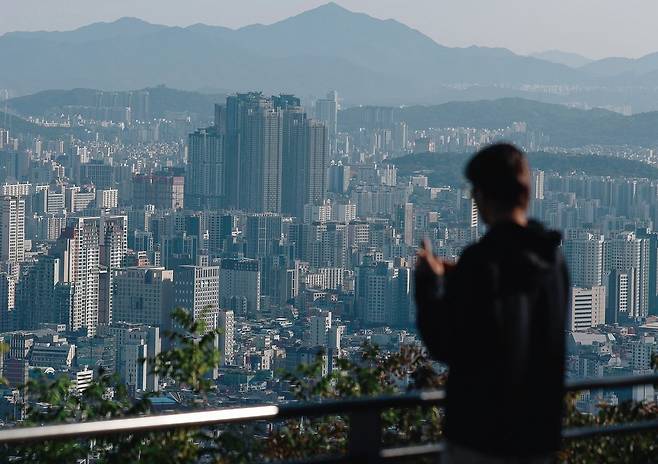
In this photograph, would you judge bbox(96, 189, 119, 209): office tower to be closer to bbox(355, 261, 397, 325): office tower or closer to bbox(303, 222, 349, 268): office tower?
bbox(303, 222, 349, 268): office tower

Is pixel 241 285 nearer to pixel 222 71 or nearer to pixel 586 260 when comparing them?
pixel 586 260

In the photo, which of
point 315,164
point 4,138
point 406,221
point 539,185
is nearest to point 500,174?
point 406,221

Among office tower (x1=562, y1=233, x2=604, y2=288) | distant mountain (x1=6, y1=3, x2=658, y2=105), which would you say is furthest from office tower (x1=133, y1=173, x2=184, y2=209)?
distant mountain (x1=6, y1=3, x2=658, y2=105)

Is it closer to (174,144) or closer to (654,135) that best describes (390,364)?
(654,135)

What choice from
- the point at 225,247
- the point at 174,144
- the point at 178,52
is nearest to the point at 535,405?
the point at 225,247

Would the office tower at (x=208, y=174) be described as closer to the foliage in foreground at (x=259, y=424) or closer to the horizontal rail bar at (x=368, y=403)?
the foliage in foreground at (x=259, y=424)

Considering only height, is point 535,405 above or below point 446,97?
below
